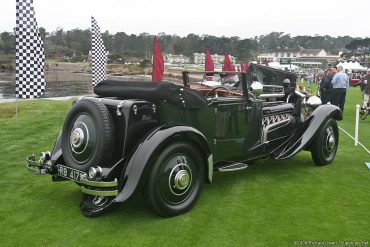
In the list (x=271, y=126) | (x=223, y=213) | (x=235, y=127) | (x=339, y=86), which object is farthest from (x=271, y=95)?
(x=339, y=86)

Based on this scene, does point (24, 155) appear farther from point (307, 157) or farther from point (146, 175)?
point (307, 157)

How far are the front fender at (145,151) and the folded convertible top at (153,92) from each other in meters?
0.31

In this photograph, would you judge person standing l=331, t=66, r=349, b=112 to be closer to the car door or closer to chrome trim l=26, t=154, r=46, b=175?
the car door

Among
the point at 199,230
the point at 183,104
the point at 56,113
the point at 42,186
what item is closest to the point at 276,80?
the point at 183,104

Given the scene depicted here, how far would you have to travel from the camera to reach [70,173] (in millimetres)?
3768

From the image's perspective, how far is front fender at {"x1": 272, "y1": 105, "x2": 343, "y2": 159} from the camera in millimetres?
5547

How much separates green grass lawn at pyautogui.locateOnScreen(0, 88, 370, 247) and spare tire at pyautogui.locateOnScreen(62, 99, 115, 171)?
1.93 feet

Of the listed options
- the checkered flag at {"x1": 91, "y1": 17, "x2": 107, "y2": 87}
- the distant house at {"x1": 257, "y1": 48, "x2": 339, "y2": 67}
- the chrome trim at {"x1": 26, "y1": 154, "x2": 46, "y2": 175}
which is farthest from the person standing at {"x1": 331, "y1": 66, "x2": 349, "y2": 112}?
the distant house at {"x1": 257, "y1": 48, "x2": 339, "y2": 67}

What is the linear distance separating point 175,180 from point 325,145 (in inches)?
125

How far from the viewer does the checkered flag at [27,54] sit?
30.6 feet

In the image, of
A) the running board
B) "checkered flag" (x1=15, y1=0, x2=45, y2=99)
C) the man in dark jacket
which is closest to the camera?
the running board

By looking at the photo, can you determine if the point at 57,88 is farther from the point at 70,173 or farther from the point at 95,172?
the point at 95,172

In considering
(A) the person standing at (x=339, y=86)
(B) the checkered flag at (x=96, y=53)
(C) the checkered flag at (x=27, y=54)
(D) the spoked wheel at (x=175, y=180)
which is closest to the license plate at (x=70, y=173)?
(D) the spoked wheel at (x=175, y=180)

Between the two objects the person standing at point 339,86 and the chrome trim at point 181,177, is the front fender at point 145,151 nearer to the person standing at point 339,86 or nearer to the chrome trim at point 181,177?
the chrome trim at point 181,177
